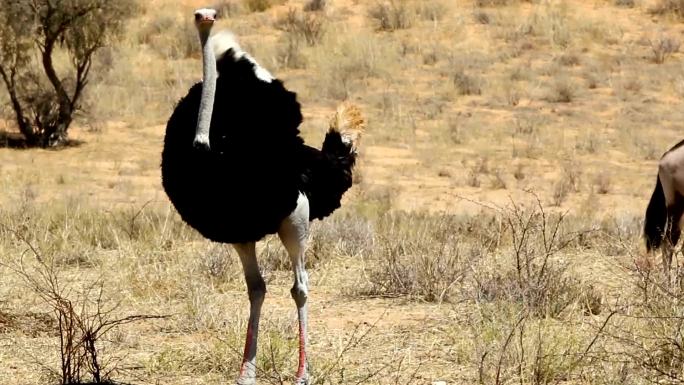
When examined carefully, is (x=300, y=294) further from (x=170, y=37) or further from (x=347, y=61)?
(x=170, y=37)

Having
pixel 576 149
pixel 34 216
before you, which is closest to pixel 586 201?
pixel 576 149

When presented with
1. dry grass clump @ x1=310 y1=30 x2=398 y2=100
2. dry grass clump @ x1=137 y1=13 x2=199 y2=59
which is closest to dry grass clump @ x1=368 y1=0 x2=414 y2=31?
dry grass clump @ x1=310 y1=30 x2=398 y2=100

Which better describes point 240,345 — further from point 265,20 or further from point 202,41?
point 265,20

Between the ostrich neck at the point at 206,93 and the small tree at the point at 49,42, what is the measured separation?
10.9m


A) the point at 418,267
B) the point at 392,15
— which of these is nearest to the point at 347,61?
the point at 392,15

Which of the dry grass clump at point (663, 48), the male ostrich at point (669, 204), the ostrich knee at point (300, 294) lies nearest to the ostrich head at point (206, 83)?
the ostrich knee at point (300, 294)

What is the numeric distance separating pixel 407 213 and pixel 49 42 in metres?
6.93

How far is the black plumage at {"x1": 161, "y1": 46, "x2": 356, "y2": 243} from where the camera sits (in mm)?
4895

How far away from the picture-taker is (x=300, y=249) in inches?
211

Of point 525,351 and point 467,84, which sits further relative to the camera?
point 467,84

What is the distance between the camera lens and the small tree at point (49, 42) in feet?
51.0

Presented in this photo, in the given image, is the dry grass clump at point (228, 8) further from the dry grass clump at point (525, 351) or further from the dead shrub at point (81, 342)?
the dry grass clump at point (525, 351)

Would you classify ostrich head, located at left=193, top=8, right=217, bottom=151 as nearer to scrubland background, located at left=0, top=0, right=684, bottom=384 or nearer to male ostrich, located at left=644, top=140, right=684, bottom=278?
scrubland background, located at left=0, top=0, right=684, bottom=384

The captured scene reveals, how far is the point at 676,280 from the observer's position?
600 cm
